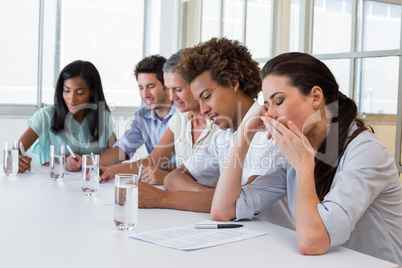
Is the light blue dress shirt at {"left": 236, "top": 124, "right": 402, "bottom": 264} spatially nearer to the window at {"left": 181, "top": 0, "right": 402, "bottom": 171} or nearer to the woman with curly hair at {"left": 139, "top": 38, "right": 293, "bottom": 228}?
the woman with curly hair at {"left": 139, "top": 38, "right": 293, "bottom": 228}

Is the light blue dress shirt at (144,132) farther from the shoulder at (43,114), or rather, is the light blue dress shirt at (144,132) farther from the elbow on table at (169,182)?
the elbow on table at (169,182)

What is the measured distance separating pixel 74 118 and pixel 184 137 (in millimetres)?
915

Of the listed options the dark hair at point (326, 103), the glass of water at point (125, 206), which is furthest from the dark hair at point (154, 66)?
the glass of water at point (125, 206)

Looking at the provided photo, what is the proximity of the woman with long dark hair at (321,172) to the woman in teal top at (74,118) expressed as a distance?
173cm

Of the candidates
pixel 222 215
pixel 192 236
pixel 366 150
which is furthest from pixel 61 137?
pixel 366 150

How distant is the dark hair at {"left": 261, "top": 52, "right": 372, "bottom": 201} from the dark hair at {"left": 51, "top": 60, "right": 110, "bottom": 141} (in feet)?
6.08

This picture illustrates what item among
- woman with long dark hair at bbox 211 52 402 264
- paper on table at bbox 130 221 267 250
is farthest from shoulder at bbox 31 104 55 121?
paper on table at bbox 130 221 267 250

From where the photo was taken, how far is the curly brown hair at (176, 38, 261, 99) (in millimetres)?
1966

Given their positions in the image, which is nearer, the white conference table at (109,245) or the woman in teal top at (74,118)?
the white conference table at (109,245)

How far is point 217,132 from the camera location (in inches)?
89.5

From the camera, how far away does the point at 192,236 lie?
1252mm

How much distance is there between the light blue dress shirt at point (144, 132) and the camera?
10.0 ft

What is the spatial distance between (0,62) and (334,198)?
11.7 ft

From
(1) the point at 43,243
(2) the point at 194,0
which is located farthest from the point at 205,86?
(2) the point at 194,0
